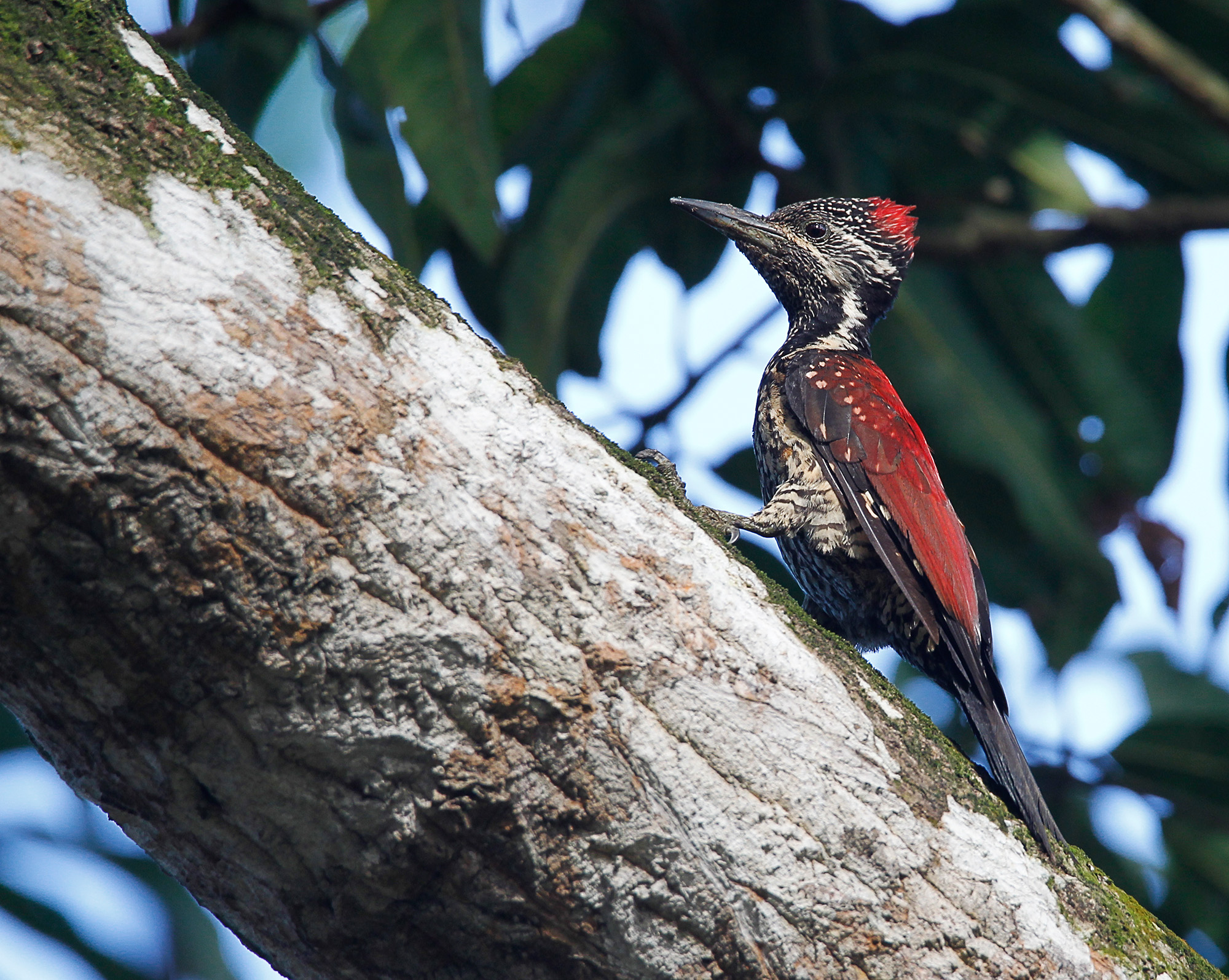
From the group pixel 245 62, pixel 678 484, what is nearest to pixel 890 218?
pixel 678 484

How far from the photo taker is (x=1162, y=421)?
5.37 meters

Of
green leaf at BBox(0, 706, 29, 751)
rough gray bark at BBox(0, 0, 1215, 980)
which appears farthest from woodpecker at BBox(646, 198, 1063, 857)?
green leaf at BBox(0, 706, 29, 751)

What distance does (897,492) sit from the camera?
3.21m

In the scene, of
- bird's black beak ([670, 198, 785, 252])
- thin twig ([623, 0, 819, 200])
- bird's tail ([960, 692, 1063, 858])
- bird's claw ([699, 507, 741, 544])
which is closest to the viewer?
bird's tail ([960, 692, 1063, 858])

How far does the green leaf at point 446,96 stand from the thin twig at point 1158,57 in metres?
2.40

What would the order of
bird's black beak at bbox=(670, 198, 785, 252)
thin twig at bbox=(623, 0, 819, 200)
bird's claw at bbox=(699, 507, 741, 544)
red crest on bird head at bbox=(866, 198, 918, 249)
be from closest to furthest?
bird's claw at bbox=(699, 507, 741, 544) < bird's black beak at bbox=(670, 198, 785, 252) < red crest on bird head at bbox=(866, 198, 918, 249) < thin twig at bbox=(623, 0, 819, 200)

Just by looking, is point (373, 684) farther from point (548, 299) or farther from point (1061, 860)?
point (548, 299)

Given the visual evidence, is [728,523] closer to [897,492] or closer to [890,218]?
[897,492]

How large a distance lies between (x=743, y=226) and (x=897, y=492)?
1440mm

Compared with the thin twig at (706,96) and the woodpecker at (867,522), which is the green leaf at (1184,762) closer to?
the woodpecker at (867,522)

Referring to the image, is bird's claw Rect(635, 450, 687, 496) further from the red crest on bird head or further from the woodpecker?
the red crest on bird head

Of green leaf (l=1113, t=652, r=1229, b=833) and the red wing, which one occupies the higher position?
green leaf (l=1113, t=652, r=1229, b=833)

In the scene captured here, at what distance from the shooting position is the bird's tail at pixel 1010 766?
7.25ft

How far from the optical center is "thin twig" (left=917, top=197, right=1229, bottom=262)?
485 cm
